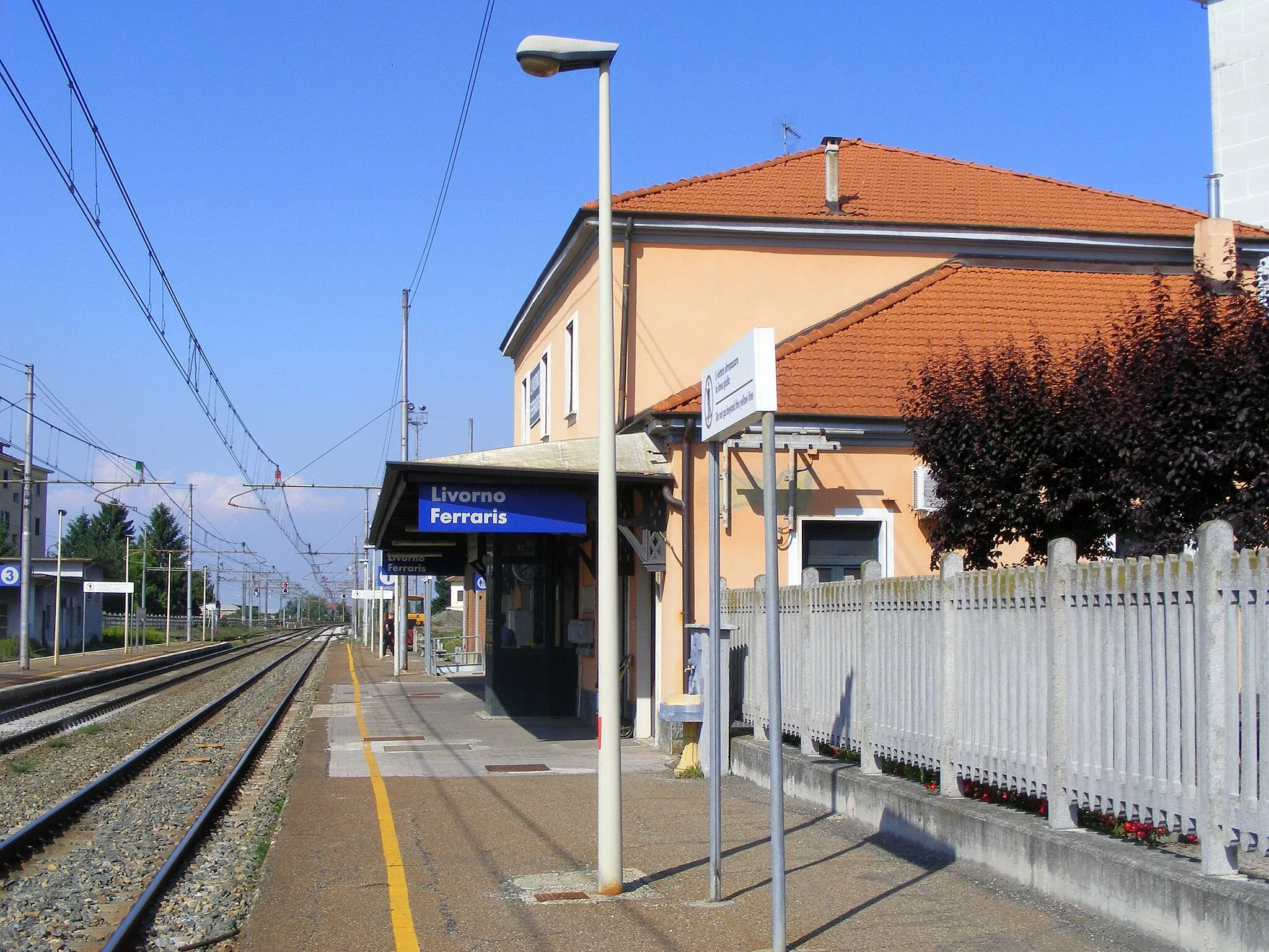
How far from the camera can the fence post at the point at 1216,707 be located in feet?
18.9

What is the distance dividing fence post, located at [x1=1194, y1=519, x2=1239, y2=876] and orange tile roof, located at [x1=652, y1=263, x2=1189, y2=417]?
362 inches

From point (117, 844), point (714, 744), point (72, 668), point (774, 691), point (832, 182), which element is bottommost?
point (72, 668)

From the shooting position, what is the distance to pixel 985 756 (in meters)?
8.12

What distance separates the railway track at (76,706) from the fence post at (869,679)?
13.6 metres

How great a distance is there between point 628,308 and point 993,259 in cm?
604

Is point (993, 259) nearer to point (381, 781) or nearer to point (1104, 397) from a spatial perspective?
point (1104, 397)

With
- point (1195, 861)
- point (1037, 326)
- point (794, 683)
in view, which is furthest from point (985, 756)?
point (1037, 326)

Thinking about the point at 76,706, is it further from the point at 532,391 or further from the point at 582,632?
the point at 582,632

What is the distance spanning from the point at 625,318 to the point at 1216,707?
42.4 ft

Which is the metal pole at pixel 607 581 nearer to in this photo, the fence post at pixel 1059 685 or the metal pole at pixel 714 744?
the metal pole at pixel 714 744

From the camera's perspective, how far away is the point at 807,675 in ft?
38.3

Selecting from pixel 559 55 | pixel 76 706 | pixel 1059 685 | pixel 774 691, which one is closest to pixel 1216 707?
pixel 1059 685

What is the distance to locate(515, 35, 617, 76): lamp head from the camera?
7605 millimetres

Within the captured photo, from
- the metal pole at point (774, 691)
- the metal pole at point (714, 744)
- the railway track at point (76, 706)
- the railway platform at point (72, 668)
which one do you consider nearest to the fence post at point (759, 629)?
the metal pole at point (714, 744)
